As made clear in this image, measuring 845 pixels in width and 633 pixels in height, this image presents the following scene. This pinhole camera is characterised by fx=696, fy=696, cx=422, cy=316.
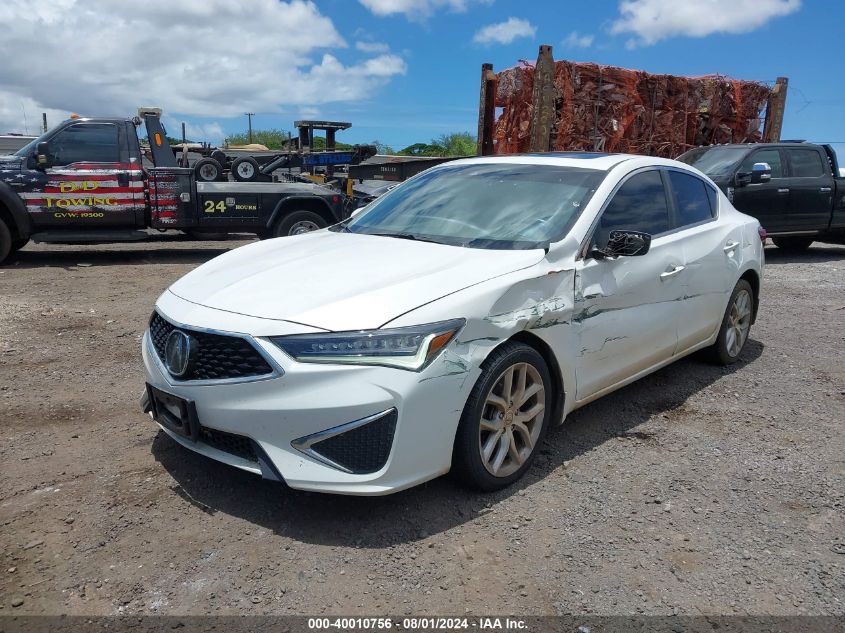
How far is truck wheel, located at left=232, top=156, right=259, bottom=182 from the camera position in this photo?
559 inches

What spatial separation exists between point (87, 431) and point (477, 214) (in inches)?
99.3

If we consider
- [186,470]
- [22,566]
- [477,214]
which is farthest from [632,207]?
[22,566]

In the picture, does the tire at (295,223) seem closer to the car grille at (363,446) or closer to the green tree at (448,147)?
the car grille at (363,446)

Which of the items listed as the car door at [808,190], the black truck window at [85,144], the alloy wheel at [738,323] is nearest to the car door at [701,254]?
the alloy wheel at [738,323]

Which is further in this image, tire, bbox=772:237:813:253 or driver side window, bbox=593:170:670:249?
tire, bbox=772:237:813:253

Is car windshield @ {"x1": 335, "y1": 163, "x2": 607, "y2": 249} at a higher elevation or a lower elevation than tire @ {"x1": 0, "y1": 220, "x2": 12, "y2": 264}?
higher

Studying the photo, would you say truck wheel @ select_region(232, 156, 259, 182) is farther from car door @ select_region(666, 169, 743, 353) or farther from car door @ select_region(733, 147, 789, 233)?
car door @ select_region(666, 169, 743, 353)

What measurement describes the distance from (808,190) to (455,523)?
35.1 ft

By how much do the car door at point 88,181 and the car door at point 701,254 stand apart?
7853 mm

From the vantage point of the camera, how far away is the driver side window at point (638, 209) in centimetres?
388

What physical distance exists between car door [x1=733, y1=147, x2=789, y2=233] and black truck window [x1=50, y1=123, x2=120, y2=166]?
9183 millimetres

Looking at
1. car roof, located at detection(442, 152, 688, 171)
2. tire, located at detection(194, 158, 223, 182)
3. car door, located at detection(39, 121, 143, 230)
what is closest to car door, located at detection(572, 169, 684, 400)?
car roof, located at detection(442, 152, 688, 171)

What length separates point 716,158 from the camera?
11.2m

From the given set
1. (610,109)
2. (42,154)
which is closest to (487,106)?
(610,109)
